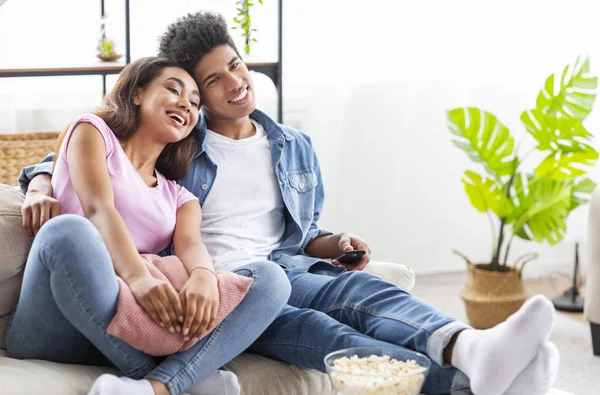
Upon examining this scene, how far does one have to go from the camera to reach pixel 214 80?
2109mm

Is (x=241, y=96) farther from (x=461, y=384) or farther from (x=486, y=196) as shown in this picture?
(x=486, y=196)

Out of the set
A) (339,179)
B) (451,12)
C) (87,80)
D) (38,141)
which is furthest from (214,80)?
(451,12)

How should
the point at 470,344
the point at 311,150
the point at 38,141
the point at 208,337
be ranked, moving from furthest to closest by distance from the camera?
the point at 38,141
the point at 311,150
the point at 208,337
the point at 470,344

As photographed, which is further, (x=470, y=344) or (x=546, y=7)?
(x=546, y=7)

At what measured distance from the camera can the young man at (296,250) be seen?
1494mm

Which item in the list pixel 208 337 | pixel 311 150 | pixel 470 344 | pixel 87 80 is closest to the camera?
pixel 470 344

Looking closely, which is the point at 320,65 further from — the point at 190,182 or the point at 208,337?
the point at 208,337

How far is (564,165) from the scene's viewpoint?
118 inches

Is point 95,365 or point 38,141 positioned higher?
point 38,141

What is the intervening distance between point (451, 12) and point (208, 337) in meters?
2.29

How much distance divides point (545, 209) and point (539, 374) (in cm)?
161

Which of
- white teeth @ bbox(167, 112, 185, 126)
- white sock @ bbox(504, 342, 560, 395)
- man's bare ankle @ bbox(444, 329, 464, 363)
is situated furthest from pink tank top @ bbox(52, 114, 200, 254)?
white sock @ bbox(504, 342, 560, 395)

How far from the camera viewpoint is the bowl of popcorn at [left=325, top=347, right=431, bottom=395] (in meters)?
1.42

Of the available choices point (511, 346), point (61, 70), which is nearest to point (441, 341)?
point (511, 346)
